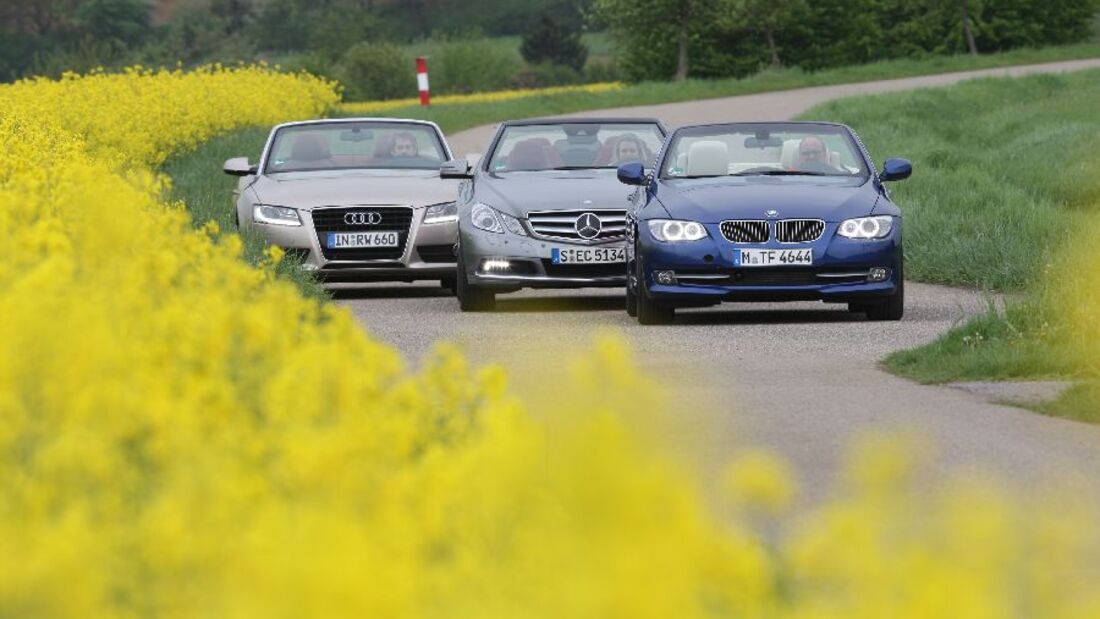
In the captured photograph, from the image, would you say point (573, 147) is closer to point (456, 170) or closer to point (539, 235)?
point (456, 170)

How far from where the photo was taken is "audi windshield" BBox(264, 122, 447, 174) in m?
21.9

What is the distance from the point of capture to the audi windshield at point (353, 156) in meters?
21.9

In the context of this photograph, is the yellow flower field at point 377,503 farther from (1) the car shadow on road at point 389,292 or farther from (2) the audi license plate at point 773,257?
(1) the car shadow on road at point 389,292

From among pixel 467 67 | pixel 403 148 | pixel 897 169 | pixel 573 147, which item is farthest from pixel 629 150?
pixel 467 67

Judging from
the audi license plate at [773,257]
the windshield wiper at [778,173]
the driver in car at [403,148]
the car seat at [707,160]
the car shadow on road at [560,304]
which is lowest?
the car shadow on road at [560,304]

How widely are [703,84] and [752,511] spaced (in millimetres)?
52322

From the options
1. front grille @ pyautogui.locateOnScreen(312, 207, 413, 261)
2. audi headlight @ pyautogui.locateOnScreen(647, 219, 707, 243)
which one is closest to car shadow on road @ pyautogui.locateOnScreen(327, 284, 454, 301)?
front grille @ pyautogui.locateOnScreen(312, 207, 413, 261)

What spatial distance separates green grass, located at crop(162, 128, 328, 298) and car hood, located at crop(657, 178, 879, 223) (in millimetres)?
2370

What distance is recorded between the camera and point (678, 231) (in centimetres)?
1700

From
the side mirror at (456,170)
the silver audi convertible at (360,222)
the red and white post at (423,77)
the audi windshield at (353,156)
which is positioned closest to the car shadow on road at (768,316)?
the side mirror at (456,170)

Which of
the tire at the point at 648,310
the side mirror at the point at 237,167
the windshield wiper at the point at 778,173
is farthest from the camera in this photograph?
the side mirror at the point at 237,167

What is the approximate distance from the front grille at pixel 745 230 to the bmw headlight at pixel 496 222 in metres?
2.25

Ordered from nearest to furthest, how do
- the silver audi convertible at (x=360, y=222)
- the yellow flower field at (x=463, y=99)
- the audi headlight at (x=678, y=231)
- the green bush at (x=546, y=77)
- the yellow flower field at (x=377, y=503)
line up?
1. the yellow flower field at (x=377, y=503)
2. the audi headlight at (x=678, y=231)
3. the silver audi convertible at (x=360, y=222)
4. the yellow flower field at (x=463, y=99)
5. the green bush at (x=546, y=77)

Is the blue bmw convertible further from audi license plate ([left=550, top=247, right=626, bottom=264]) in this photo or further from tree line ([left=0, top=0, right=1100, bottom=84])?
tree line ([left=0, top=0, right=1100, bottom=84])
